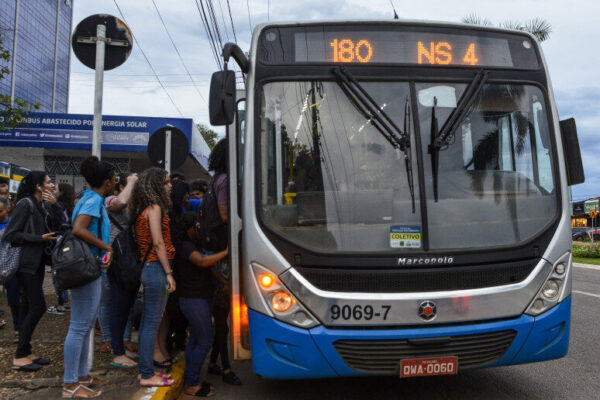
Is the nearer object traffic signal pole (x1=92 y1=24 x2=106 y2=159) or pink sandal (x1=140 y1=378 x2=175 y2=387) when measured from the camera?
pink sandal (x1=140 y1=378 x2=175 y2=387)

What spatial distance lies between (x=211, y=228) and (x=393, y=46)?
1979mm

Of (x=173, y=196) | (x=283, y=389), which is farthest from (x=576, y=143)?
(x=173, y=196)

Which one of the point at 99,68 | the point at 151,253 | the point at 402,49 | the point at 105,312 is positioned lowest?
the point at 105,312

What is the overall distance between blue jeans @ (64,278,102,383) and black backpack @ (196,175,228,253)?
0.86 m

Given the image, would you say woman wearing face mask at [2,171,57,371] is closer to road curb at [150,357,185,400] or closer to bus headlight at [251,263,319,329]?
road curb at [150,357,185,400]

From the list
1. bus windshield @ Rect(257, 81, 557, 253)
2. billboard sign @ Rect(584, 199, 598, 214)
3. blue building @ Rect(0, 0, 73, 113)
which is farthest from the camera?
blue building @ Rect(0, 0, 73, 113)

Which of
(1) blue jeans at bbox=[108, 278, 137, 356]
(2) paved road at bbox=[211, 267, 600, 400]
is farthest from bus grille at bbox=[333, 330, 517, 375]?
(1) blue jeans at bbox=[108, 278, 137, 356]

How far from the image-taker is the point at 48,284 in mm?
10602

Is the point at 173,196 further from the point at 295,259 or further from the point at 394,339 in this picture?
the point at 394,339

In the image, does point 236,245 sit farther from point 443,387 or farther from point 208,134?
point 208,134

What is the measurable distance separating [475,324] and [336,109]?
1.74 meters

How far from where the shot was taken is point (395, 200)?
12.9 ft

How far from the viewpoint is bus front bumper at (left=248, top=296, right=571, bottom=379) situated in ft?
12.1

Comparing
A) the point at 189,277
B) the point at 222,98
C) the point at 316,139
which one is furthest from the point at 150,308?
the point at 316,139
